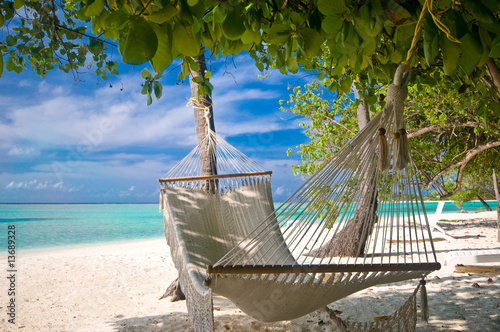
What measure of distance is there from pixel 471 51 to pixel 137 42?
0.49 metres

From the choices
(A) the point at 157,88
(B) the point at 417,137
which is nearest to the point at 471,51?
(A) the point at 157,88

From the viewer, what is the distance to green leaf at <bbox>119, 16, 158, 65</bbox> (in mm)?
442

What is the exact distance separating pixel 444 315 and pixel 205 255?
4.51 ft

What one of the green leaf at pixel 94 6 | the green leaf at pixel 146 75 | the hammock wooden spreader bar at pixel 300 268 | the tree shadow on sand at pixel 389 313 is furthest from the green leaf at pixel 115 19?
the tree shadow on sand at pixel 389 313

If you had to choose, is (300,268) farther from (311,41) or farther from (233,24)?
(233,24)

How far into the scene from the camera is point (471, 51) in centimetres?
56

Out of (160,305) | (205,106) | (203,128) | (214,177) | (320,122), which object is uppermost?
(320,122)

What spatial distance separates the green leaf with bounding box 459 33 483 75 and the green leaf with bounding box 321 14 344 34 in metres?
0.20

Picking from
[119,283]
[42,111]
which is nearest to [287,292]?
[119,283]

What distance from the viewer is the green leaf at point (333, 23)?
656mm

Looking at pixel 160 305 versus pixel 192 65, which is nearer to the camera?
pixel 192 65

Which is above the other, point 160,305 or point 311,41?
point 311,41

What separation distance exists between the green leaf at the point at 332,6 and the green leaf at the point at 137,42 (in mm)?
327

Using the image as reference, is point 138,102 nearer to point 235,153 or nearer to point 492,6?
point 235,153
